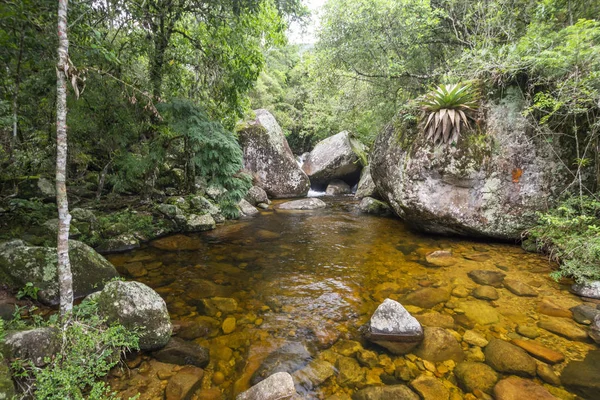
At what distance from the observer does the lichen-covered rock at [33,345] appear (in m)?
2.23

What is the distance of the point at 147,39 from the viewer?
19.5 feet

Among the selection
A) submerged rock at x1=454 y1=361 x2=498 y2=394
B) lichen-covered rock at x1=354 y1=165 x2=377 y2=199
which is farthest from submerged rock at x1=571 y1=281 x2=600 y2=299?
lichen-covered rock at x1=354 y1=165 x2=377 y2=199

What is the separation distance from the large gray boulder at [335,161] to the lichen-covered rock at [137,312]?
11.7 m

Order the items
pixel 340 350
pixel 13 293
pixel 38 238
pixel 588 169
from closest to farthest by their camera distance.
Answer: pixel 340 350, pixel 13 293, pixel 38 238, pixel 588 169

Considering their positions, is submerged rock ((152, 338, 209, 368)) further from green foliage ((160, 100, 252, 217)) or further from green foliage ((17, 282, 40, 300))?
green foliage ((160, 100, 252, 217))

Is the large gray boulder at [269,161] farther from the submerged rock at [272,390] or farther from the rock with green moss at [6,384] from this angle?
the rock with green moss at [6,384]

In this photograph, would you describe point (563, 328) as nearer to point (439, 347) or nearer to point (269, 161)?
point (439, 347)

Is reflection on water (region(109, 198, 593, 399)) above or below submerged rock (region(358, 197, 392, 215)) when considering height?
below

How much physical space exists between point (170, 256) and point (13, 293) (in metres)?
2.57

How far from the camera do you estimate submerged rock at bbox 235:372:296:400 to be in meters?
2.56

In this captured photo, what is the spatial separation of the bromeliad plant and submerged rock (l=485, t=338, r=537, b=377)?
182 inches

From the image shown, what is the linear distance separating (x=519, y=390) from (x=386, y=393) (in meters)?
1.28

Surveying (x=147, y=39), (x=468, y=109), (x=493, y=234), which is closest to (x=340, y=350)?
(x=493, y=234)

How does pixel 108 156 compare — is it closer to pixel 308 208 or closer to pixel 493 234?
pixel 308 208
